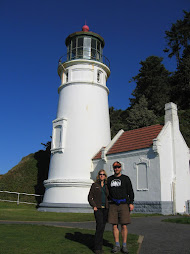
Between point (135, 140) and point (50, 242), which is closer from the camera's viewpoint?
point (50, 242)

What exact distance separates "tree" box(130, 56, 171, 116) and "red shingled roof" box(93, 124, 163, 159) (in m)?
22.6

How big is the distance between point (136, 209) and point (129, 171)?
2.45m

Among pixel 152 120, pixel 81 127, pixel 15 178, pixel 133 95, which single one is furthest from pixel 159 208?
pixel 133 95

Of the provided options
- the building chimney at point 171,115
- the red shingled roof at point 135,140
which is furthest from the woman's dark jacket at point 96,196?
the building chimney at point 171,115

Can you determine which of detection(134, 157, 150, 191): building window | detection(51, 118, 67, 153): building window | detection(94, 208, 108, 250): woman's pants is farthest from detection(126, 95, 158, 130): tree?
detection(94, 208, 108, 250): woman's pants

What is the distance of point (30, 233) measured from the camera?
693 cm

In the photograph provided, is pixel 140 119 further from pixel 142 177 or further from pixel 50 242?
pixel 50 242

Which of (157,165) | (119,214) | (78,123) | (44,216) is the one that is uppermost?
(78,123)

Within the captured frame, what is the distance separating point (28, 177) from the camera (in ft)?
78.4

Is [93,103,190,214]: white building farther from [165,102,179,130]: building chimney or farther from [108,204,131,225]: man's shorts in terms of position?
[108,204,131,225]: man's shorts

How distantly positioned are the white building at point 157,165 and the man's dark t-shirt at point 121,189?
966cm

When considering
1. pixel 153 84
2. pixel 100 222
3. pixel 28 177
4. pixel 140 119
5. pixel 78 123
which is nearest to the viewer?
pixel 100 222

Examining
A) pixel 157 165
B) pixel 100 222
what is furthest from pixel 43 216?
→ pixel 100 222

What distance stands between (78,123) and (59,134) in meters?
1.86
